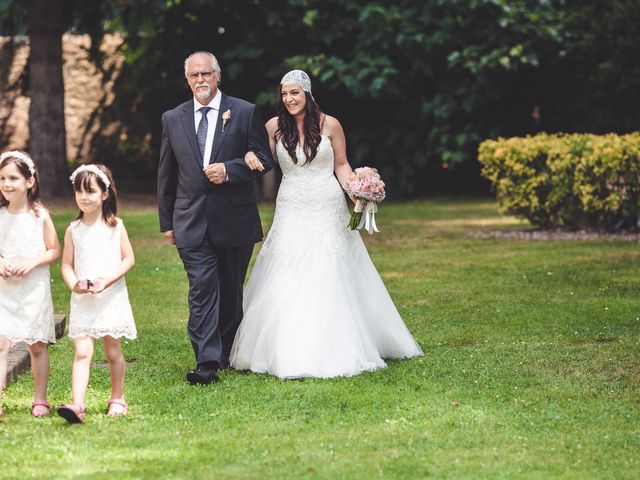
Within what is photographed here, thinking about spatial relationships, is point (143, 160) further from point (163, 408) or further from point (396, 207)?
point (163, 408)

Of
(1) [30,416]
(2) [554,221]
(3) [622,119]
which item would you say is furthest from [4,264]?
(3) [622,119]

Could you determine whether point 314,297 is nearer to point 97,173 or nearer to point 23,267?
point 97,173

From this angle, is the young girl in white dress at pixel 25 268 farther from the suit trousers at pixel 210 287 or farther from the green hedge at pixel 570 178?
the green hedge at pixel 570 178

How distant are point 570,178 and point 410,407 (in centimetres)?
964

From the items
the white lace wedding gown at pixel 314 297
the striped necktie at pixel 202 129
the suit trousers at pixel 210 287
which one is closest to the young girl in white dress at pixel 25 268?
the suit trousers at pixel 210 287

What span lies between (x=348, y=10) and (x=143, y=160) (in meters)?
6.10

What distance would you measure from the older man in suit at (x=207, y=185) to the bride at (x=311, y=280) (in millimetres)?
206

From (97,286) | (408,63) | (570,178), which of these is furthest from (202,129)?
(408,63)

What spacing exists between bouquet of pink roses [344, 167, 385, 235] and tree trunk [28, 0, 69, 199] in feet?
43.9

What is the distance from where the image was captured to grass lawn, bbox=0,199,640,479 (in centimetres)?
537

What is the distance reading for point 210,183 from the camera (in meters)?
7.47

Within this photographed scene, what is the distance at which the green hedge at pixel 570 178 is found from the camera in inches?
600

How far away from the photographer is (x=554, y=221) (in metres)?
16.2

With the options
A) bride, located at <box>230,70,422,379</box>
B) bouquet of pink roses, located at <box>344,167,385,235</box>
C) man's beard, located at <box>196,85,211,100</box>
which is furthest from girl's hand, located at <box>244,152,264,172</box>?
bouquet of pink roses, located at <box>344,167,385,235</box>
